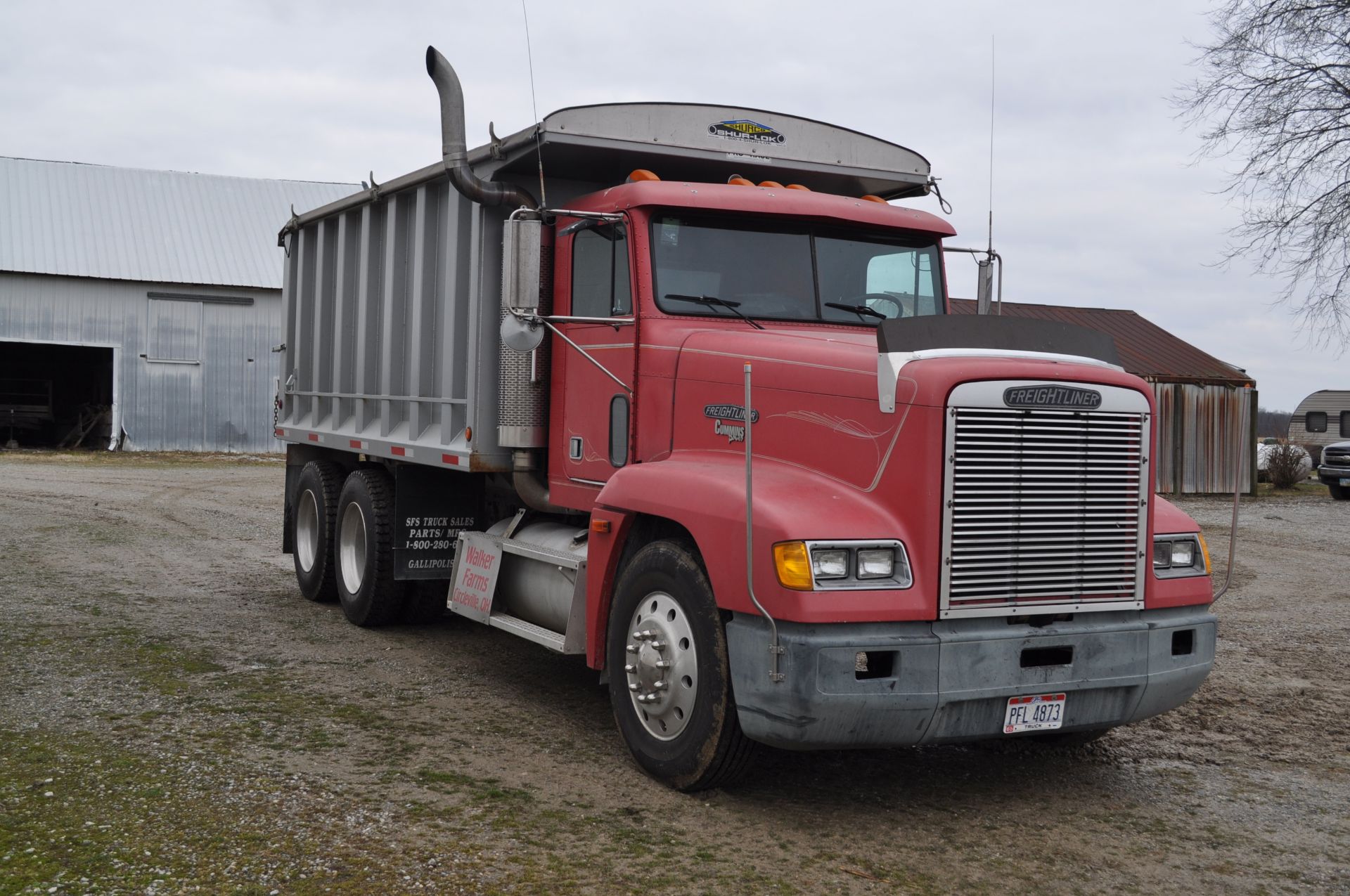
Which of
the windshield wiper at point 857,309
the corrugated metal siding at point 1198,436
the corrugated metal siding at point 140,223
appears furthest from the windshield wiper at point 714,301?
the corrugated metal siding at point 140,223

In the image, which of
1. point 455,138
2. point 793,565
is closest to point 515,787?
point 793,565

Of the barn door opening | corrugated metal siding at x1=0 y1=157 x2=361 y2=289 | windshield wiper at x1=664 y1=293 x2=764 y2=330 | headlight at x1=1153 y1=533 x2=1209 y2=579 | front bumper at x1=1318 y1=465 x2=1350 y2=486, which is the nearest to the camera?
headlight at x1=1153 y1=533 x2=1209 y2=579

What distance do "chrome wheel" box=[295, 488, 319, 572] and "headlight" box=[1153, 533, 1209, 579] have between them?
277 inches

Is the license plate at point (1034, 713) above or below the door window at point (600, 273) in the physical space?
below

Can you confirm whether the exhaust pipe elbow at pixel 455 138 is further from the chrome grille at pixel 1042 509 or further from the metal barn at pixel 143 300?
the metal barn at pixel 143 300

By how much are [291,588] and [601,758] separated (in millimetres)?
6189

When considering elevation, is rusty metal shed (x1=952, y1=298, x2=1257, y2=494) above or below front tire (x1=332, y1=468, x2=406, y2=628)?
above

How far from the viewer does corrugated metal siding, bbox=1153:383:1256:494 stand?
82.1 feet

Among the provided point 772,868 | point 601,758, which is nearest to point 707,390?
point 601,758

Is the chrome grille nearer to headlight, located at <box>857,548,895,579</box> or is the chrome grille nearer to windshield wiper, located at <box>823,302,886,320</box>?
headlight, located at <box>857,548,895,579</box>

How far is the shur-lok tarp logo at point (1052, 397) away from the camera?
5.17 m

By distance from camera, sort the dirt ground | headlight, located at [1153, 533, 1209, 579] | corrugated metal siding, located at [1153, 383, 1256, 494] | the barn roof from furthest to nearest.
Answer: the barn roof → corrugated metal siding, located at [1153, 383, 1256, 494] → headlight, located at [1153, 533, 1209, 579] → the dirt ground

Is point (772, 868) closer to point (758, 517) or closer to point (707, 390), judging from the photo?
point (758, 517)

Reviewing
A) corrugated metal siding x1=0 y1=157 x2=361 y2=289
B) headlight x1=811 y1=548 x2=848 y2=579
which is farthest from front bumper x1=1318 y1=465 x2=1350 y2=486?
corrugated metal siding x1=0 y1=157 x2=361 y2=289
